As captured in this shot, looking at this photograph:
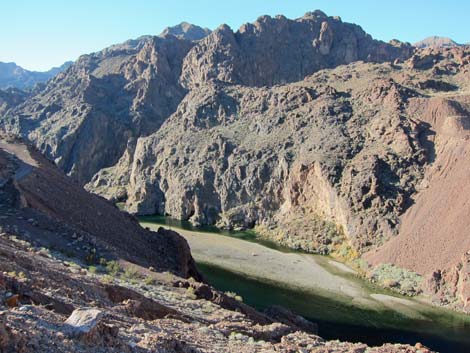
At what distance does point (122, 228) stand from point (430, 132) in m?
45.7

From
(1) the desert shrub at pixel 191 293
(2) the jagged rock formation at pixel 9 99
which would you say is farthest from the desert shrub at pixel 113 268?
(2) the jagged rock formation at pixel 9 99

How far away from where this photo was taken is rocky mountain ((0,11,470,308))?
61.6 metres

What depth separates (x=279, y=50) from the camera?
→ 138 meters

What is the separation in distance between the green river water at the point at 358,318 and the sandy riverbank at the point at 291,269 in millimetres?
1147

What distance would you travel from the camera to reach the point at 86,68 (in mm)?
161625

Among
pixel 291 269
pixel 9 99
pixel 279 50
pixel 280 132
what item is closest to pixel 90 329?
pixel 291 269

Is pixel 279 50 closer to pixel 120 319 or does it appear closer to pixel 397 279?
pixel 397 279

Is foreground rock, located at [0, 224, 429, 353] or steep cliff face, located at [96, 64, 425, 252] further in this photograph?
steep cliff face, located at [96, 64, 425, 252]

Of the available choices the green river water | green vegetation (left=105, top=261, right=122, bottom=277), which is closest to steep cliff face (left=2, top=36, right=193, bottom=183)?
the green river water

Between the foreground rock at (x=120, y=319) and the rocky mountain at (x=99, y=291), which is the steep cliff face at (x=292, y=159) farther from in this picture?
the foreground rock at (x=120, y=319)

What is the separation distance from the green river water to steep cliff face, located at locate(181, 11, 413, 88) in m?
86.3

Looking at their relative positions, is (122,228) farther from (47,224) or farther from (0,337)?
(0,337)

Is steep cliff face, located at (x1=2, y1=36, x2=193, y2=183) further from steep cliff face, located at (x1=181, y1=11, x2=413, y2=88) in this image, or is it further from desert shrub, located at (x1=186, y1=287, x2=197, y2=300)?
desert shrub, located at (x1=186, y1=287, x2=197, y2=300)

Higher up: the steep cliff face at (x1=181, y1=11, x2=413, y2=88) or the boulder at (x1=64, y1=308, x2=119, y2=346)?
the steep cliff face at (x1=181, y1=11, x2=413, y2=88)
